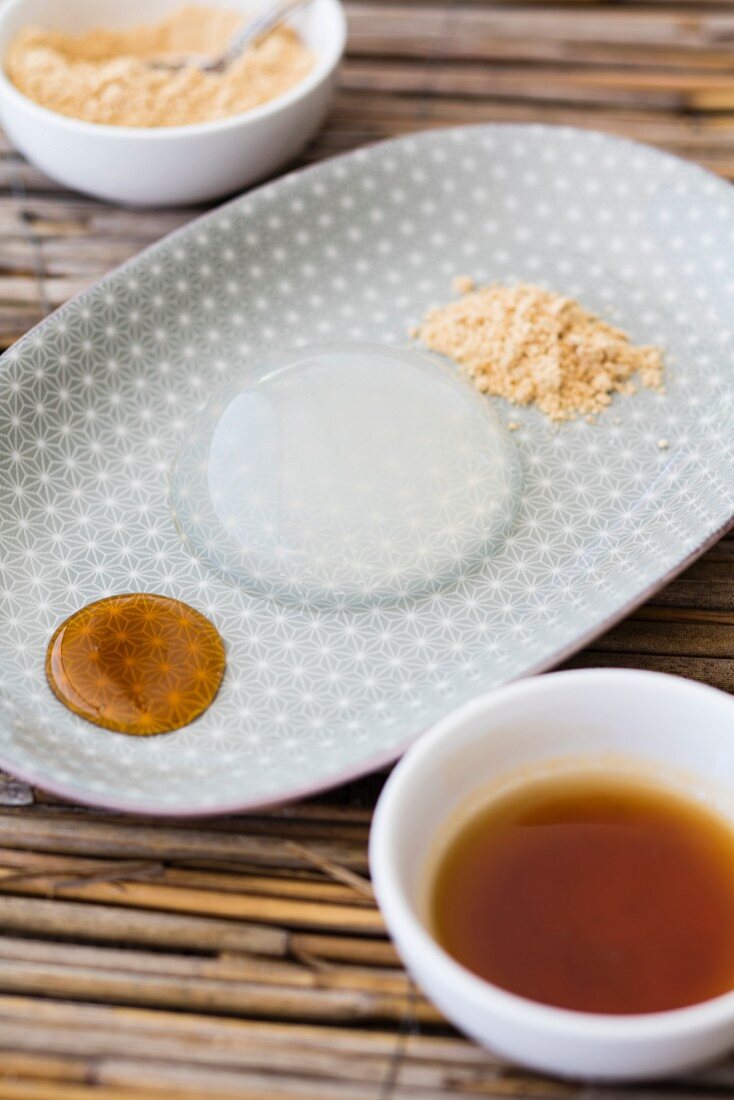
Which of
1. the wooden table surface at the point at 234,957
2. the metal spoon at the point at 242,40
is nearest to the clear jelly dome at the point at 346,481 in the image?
the wooden table surface at the point at 234,957

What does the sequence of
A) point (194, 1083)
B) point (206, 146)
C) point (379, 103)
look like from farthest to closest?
point (379, 103) → point (206, 146) → point (194, 1083)

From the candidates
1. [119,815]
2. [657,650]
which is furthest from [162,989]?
[657,650]

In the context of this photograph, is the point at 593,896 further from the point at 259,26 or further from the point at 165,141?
the point at 259,26

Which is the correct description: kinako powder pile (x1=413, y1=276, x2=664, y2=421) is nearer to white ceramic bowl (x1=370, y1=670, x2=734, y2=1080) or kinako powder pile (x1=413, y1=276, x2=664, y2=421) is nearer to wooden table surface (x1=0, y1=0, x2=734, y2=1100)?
wooden table surface (x1=0, y1=0, x2=734, y2=1100)

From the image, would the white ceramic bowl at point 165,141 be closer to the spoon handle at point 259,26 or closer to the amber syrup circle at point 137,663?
the spoon handle at point 259,26

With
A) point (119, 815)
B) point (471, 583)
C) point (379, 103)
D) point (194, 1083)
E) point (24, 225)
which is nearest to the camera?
point (194, 1083)

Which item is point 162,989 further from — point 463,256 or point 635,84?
point 635,84

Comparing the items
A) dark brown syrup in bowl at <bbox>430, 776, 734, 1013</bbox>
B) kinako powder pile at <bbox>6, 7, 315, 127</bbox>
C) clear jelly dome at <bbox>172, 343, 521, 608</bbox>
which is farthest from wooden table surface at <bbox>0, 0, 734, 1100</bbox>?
kinako powder pile at <bbox>6, 7, 315, 127</bbox>

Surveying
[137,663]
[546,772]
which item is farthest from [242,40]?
[546,772]
